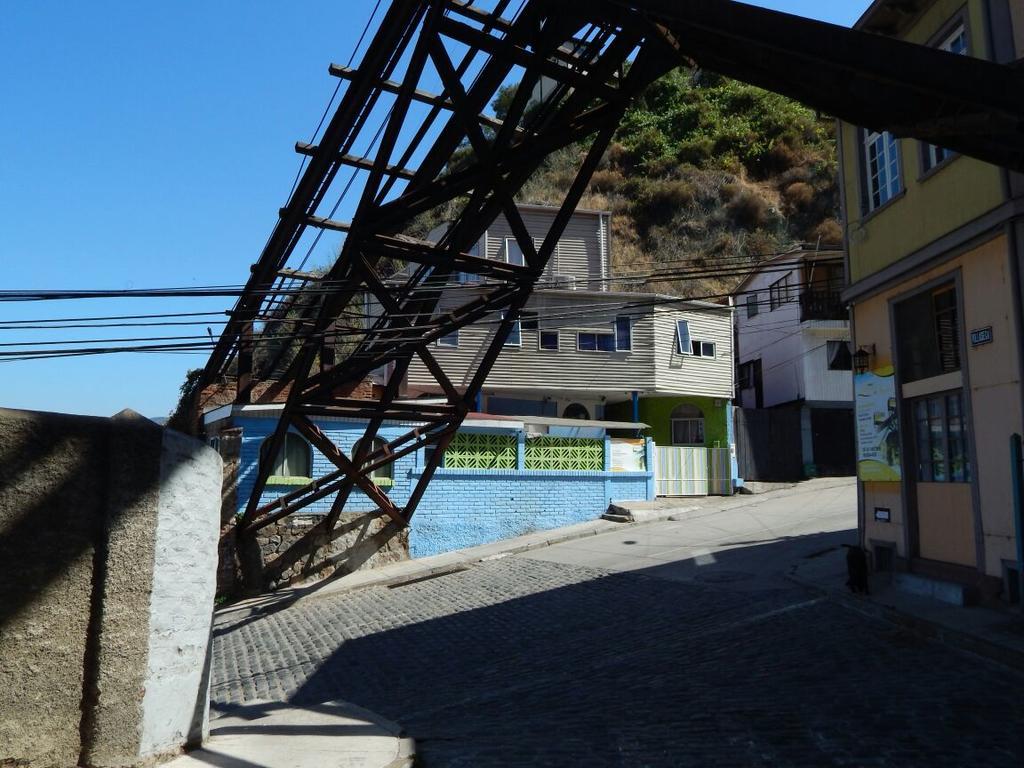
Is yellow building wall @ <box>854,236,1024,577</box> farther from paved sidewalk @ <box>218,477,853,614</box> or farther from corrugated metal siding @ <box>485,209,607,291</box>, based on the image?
corrugated metal siding @ <box>485,209,607,291</box>

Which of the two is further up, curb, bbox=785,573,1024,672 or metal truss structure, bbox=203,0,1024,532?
metal truss structure, bbox=203,0,1024,532

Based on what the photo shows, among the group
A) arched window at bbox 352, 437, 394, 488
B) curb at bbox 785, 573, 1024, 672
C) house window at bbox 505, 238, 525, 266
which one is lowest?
curb at bbox 785, 573, 1024, 672

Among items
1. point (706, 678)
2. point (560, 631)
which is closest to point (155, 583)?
point (706, 678)

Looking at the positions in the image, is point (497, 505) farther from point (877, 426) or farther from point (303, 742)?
point (303, 742)

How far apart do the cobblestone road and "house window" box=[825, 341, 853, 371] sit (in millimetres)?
16789

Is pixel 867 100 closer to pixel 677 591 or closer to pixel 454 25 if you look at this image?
pixel 454 25

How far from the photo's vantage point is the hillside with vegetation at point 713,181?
161ft

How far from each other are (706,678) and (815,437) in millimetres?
23337

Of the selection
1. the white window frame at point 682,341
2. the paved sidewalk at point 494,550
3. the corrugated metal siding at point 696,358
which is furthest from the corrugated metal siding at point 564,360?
the paved sidewalk at point 494,550

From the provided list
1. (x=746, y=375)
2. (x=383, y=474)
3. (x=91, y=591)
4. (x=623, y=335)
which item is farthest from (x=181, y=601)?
(x=746, y=375)

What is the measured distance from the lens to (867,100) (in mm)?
7164

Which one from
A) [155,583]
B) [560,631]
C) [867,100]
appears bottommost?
[560,631]

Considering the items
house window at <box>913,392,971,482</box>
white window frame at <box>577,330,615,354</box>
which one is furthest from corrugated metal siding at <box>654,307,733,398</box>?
house window at <box>913,392,971,482</box>

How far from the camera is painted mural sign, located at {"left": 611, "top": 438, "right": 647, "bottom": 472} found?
22.1m
